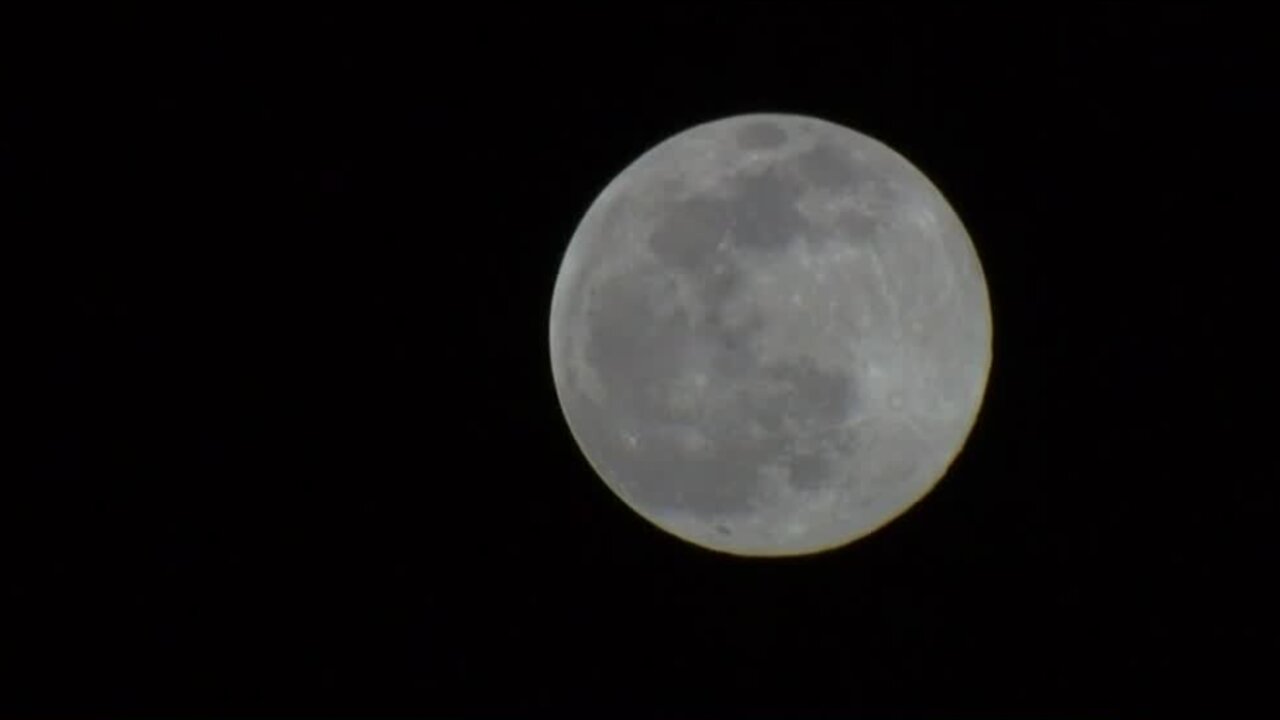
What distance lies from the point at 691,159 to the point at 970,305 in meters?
1.52

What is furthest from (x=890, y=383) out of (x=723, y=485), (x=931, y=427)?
(x=723, y=485)

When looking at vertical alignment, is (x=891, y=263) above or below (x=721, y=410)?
above

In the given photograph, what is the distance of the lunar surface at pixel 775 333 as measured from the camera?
859cm

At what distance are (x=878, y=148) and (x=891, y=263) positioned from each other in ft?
2.52

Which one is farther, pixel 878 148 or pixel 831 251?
pixel 878 148

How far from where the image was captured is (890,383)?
28.5 feet

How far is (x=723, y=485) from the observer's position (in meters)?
8.86

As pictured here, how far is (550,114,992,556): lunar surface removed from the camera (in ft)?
28.2

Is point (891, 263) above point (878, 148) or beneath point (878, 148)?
beneath

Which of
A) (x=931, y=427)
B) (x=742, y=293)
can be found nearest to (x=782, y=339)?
(x=742, y=293)

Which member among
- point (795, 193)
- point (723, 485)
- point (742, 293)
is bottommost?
point (723, 485)

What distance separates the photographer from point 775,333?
28.0ft

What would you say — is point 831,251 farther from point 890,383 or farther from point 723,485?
point 723,485

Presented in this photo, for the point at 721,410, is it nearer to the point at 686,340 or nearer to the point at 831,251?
the point at 686,340
